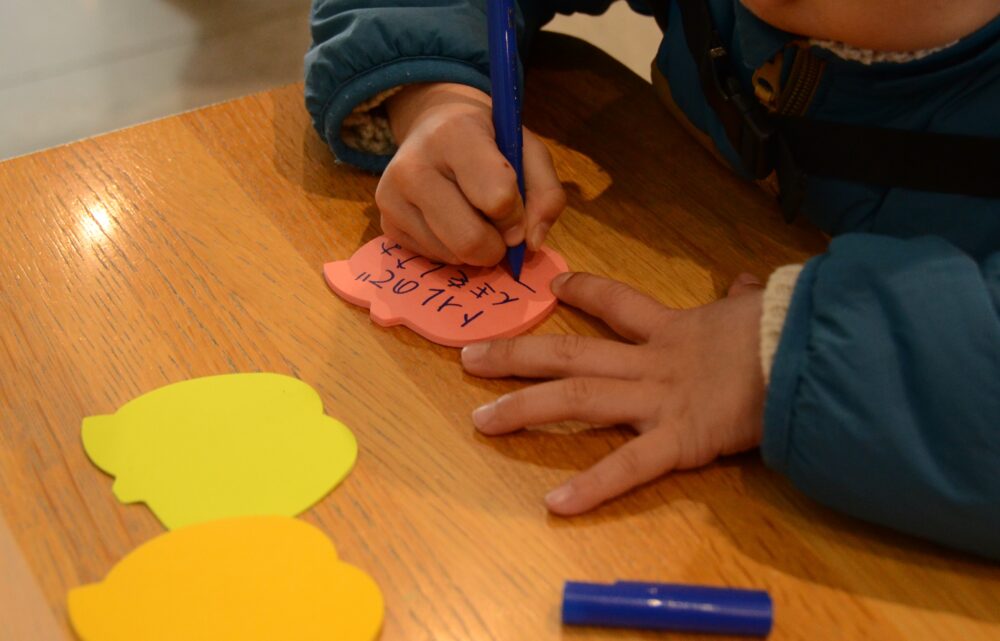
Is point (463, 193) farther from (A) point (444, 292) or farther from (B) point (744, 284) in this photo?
(B) point (744, 284)

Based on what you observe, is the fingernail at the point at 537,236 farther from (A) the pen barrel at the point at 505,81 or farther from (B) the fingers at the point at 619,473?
(B) the fingers at the point at 619,473

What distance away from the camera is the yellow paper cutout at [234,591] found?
412 mm

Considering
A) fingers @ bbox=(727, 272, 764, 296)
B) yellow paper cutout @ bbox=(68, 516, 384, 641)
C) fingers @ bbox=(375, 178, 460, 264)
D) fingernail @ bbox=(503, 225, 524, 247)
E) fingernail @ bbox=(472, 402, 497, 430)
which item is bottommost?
yellow paper cutout @ bbox=(68, 516, 384, 641)

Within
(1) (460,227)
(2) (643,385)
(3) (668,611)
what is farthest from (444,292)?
(3) (668,611)

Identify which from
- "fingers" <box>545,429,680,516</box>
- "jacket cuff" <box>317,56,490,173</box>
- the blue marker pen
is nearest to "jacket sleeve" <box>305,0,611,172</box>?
"jacket cuff" <box>317,56,490,173</box>

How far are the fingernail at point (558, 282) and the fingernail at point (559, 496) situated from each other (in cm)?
16

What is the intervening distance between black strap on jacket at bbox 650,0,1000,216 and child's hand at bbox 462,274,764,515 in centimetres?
13

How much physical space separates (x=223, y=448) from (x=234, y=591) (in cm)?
9

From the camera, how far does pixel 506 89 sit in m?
0.58

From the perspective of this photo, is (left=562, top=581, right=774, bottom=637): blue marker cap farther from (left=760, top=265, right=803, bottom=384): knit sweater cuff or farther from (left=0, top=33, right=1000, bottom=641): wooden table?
(left=760, top=265, right=803, bottom=384): knit sweater cuff

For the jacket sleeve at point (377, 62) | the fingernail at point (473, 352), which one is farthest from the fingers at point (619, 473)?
the jacket sleeve at point (377, 62)

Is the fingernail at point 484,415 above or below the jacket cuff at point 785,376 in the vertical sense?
below

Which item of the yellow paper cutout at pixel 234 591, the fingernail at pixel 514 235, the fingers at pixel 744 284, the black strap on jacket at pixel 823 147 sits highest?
the black strap on jacket at pixel 823 147

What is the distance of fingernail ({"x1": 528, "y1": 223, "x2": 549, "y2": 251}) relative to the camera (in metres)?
0.61
